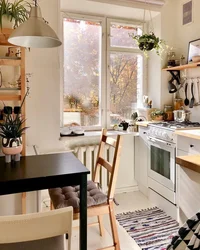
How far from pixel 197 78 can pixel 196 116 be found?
48cm

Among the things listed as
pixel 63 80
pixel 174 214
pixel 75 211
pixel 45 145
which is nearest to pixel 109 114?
pixel 63 80

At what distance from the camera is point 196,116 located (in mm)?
3203

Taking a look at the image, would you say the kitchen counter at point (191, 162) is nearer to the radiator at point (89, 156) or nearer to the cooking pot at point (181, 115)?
the radiator at point (89, 156)

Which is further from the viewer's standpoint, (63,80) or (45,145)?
(63,80)

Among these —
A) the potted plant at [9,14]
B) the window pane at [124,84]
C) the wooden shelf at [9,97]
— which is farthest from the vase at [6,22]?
the window pane at [124,84]

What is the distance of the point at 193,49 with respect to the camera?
3162 mm

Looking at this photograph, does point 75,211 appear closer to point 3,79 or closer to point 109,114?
point 3,79

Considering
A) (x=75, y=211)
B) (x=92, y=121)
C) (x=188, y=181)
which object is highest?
(x=92, y=121)

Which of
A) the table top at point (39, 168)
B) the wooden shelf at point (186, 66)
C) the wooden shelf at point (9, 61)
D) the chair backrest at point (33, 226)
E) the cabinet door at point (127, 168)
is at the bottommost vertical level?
the cabinet door at point (127, 168)

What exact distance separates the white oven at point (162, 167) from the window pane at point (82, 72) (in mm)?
933

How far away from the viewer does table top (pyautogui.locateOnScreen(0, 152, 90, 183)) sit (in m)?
1.51

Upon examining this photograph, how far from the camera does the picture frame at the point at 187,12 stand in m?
3.22

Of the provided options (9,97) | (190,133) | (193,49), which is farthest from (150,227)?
(193,49)

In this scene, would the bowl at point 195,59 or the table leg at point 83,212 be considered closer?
Result: the table leg at point 83,212
